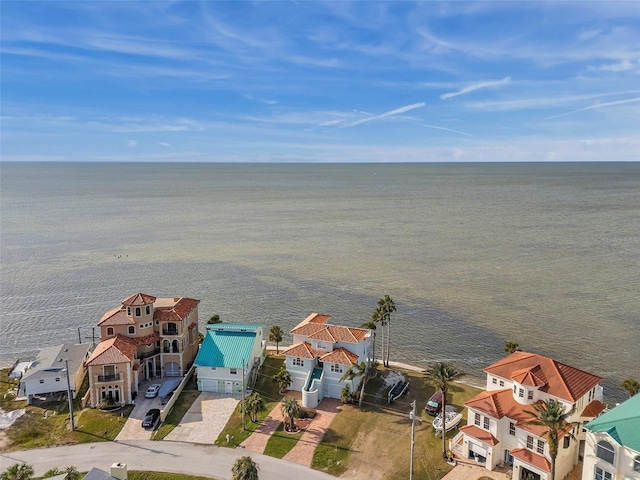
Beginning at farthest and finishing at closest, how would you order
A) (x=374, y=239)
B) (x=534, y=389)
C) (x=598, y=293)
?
(x=374, y=239)
(x=598, y=293)
(x=534, y=389)

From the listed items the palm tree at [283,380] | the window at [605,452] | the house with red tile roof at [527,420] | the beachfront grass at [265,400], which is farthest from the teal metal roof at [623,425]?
the palm tree at [283,380]

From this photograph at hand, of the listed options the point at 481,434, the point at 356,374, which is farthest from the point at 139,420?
the point at 481,434

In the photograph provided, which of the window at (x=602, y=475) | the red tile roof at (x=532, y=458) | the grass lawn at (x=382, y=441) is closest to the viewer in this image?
the window at (x=602, y=475)

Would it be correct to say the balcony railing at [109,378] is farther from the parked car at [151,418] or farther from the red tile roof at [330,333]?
the red tile roof at [330,333]

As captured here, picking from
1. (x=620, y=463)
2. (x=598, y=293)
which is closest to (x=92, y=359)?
(x=620, y=463)

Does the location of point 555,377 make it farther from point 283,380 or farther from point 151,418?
point 151,418

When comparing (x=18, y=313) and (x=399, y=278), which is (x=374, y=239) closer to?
(x=399, y=278)

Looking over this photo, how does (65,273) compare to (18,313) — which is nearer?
(18,313)

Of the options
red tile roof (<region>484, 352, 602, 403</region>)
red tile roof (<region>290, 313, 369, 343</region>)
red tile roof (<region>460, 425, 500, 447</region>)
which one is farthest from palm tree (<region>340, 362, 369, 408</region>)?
red tile roof (<region>484, 352, 602, 403</region>)
